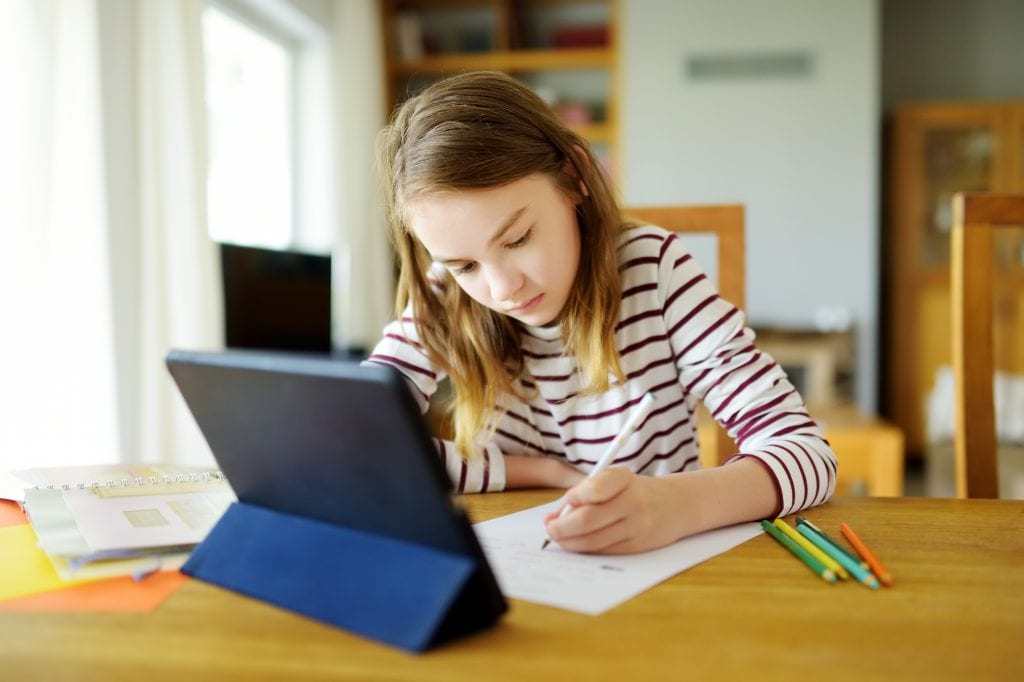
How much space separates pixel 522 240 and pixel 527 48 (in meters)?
3.80

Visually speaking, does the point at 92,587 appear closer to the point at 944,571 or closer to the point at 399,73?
the point at 944,571

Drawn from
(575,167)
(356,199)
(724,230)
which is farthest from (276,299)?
(575,167)

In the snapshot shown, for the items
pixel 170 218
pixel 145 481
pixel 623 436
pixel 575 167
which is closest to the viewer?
pixel 623 436

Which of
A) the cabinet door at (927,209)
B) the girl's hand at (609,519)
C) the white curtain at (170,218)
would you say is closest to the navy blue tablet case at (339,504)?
the girl's hand at (609,519)

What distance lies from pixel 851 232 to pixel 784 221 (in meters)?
0.30

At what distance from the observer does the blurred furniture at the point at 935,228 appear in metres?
4.21

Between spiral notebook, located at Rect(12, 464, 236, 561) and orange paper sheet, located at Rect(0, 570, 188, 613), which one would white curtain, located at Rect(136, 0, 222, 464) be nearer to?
spiral notebook, located at Rect(12, 464, 236, 561)

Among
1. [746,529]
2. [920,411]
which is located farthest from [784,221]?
[746,529]

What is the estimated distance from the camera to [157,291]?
7.14 ft

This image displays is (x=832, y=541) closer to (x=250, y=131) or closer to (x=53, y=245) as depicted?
(x=53, y=245)

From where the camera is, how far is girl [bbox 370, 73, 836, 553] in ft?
2.40

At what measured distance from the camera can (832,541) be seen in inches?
25.1

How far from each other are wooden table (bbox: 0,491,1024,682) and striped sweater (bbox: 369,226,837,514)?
0.30 m

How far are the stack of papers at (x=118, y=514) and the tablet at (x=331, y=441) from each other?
0.34 ft
